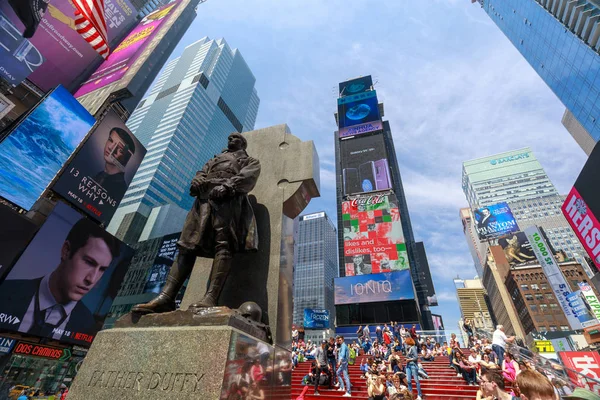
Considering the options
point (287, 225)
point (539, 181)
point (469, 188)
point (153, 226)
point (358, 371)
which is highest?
point (469, 188)

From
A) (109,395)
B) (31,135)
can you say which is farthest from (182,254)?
(31,135)

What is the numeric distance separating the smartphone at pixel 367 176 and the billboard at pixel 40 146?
118 feet

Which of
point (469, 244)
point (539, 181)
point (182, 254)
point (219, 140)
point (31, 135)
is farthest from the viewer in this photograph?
point (469, 244)

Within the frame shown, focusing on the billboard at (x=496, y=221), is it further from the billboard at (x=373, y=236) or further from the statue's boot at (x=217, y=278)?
the statue's boot at (x=217, y=278)

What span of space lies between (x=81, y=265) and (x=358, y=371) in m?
24.5

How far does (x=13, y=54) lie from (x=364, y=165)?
42204mm

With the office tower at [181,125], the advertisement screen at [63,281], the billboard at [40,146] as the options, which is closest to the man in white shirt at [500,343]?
the billboard at [40,146]

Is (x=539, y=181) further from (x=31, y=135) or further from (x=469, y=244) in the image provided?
(x=31, y=135)

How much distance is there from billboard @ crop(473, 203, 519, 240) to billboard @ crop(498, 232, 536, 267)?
1488 cm

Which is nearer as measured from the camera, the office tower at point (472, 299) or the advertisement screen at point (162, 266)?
the advertisement screen at point (162, 266)

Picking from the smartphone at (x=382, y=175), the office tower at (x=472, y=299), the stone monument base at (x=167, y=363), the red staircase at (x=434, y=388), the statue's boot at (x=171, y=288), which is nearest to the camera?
the stone monument base at (x=167, y=363)

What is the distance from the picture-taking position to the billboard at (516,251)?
232 ft

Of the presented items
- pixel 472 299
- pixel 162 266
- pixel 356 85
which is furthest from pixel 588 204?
pixel 472 299

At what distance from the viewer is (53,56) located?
2377cm
